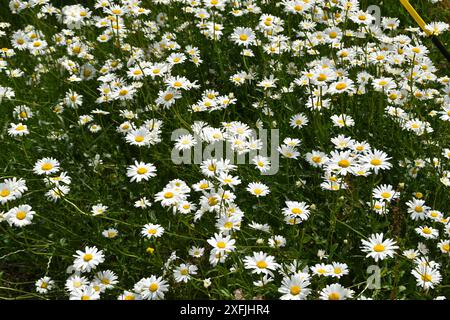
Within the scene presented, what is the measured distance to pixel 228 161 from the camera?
2.75 m

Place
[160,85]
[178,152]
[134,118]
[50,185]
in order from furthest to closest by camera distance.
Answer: [160,85], [134,118], [178,152], [50,185]

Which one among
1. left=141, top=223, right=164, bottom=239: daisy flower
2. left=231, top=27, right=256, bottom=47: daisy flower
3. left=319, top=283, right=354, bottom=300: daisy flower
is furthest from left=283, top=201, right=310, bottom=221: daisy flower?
left=231, top=27, right=256, bottom=47: daisy flower

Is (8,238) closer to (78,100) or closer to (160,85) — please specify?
(78,100)

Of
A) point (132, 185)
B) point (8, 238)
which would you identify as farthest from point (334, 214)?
point (8, 238)

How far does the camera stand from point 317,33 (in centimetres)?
382

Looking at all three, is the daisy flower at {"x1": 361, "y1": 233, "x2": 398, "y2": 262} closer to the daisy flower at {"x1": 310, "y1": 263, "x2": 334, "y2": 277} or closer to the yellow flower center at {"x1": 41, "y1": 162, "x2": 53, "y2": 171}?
the daisy flower at {"x1": 310, "y1": 263, "x2": 334, "y2": 277}

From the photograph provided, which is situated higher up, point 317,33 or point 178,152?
point 317,33

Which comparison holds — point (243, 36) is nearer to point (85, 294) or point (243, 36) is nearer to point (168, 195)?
point (168, 195)

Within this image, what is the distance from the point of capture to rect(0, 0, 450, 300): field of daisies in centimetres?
253

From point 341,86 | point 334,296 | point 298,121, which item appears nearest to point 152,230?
point 334,296

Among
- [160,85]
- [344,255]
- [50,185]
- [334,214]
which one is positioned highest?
[160,85]

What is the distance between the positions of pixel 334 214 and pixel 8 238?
66.5 inches

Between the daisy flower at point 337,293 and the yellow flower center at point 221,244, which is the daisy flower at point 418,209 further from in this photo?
the yellow flower center at point 221,244

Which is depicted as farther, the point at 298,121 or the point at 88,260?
the point at 298,121
